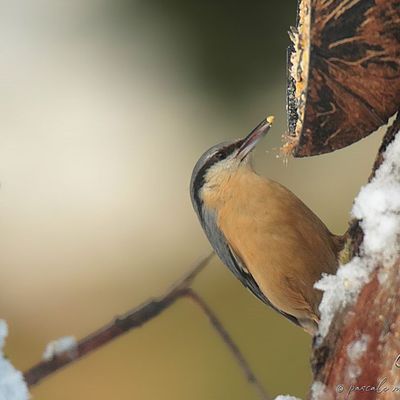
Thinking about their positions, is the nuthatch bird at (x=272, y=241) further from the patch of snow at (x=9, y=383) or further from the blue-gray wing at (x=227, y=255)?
the patch of snow at (x=9, y=383)

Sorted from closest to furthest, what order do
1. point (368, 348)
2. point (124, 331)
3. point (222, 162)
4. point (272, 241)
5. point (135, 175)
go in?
1. point (368, 348)
2. point (124, 331)
3. point (272, 241)
4. point (222, 162)
5. point (135, 175)

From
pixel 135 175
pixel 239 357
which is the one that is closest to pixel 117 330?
pixel 239 357

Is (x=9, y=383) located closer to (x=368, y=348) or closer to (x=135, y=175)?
(x=368, y=348)

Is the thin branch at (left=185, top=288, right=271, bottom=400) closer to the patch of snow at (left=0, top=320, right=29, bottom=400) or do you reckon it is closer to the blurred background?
the blurred background

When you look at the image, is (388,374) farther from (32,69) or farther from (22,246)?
(32,69)

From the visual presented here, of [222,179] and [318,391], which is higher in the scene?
[222,179]

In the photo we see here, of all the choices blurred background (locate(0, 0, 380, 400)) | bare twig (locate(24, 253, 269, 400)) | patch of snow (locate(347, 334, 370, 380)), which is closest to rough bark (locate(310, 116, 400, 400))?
patch of snow (locate(347, 334, 370, 380))

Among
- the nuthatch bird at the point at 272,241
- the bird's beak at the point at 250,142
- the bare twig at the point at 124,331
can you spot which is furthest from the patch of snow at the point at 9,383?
the bird's beak at the point at 250,142

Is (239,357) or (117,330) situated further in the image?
(239,357)
